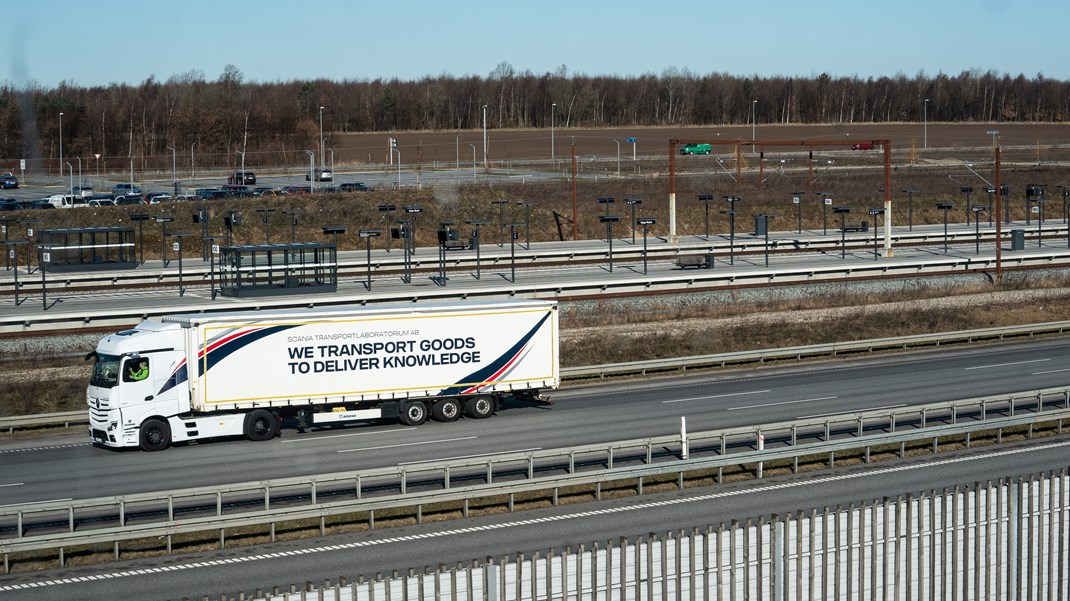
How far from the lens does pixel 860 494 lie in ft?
83.7

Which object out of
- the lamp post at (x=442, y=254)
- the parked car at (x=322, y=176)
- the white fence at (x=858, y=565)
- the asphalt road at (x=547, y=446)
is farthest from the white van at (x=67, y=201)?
the white fence at (x=858, y=565)

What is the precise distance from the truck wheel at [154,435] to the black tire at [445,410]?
7.15m

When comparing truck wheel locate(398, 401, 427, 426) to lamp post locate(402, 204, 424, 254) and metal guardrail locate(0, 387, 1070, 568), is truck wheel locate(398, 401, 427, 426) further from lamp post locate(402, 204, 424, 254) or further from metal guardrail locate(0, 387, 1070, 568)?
lamp post locate(402, 204, 424, 254)

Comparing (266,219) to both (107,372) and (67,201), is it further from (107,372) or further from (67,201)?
(107,372)

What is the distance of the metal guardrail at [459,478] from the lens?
2269cm

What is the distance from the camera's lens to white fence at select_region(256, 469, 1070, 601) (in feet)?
35.8

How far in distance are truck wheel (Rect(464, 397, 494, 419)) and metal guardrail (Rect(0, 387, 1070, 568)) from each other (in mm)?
5817

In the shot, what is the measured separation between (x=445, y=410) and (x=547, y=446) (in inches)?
173

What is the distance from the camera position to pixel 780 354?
141ft

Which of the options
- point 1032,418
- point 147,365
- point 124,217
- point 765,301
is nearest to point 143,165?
point 124,217

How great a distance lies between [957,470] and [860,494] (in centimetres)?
324

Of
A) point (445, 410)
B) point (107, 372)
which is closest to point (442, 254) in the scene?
point (445, 410)

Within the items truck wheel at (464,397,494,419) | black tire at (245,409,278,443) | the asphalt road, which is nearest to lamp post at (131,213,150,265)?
the asphalt road

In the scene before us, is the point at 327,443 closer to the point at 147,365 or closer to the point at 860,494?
A: the point at 147,365
